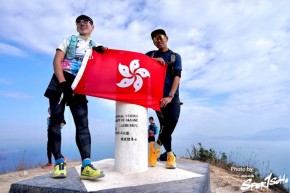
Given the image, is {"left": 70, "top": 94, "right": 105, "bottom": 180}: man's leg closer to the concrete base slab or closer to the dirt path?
the concrete base slab

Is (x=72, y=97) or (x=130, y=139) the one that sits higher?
(x=72, y=97)

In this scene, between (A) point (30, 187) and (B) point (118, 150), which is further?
(B) point (118, 150)

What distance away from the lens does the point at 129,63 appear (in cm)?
417

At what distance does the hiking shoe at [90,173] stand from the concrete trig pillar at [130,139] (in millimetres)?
584

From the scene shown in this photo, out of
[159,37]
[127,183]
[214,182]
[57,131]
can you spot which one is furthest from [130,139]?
[214,182]

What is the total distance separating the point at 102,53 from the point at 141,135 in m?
1.23

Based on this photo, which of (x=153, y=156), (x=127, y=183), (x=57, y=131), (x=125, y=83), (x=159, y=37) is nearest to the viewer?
(x=127, y=183)

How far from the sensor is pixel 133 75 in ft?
13.7

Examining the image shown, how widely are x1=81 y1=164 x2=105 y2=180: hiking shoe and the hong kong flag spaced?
0.93 meters

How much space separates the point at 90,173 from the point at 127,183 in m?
0.45

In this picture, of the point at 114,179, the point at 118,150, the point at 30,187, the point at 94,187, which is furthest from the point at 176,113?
the point at 30,187

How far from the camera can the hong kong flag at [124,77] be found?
4.04m

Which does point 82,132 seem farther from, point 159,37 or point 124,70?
point 159,37

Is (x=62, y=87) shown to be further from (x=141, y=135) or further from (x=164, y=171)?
(x=164, y=171)
